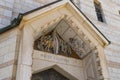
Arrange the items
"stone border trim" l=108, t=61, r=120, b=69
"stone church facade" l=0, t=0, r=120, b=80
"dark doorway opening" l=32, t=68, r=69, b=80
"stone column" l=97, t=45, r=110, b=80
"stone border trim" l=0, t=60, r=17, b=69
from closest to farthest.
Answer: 1. "stone border trim" l=0, t=60, r=17, b=69
2. "stone church facade" l=0, t=0, r=120, b=80
3. "stone column" l=97, t=45, r=110, b=80
4. "dark doorway opening" l=32, t=68, r=69, b=80
5. "stone border trim" l=108, t=61, r=120, b=69

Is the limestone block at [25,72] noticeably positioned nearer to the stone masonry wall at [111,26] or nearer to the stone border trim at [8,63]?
the stone border trim at [8,63]

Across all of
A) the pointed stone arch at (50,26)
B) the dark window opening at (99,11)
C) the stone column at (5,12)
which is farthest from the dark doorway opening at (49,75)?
the dark window opening at (99,11)

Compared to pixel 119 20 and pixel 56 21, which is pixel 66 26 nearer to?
pixel 56 21

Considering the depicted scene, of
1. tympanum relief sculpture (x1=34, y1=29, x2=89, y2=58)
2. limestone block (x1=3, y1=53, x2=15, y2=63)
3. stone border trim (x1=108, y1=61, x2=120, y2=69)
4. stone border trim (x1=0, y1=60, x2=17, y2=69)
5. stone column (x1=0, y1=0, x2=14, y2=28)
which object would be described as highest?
stone column (x1=0, y1=0, x2=14, y2=28)

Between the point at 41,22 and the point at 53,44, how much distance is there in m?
1.03

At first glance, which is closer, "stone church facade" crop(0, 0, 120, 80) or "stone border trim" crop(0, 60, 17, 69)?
"stone border trim" crop(0, 60, 17, 69)

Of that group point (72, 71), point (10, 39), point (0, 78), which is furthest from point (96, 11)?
point (0, 78)

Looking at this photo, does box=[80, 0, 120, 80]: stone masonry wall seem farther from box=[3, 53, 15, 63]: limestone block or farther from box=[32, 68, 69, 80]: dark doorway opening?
box=[3, 53, 15, 63]: limestone block

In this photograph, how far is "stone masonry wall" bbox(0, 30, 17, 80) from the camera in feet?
15.0

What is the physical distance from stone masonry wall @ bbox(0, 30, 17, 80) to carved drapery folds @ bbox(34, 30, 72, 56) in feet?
3.30

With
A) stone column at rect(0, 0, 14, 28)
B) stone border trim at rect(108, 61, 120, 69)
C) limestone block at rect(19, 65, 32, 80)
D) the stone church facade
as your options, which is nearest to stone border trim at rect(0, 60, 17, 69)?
the stone church facade

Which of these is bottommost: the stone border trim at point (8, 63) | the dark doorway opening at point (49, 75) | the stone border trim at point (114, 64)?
the dark doorway opening at point (49, 75)

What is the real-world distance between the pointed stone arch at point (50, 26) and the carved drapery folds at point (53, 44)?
34 centimetres

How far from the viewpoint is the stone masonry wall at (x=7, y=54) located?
15.0 ft
